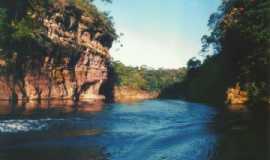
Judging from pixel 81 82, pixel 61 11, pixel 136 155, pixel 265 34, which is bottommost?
A: pixel 136 155

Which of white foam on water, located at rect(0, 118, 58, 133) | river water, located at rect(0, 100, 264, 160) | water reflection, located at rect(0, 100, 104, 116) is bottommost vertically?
river water, located at rect(0, 100, 264, 160)

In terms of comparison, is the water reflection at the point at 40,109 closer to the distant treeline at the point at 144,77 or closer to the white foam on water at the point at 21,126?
the white foam on water at the point at 21,126

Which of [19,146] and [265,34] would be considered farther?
[265,34]

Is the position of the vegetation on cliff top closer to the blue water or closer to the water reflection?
the water reflection

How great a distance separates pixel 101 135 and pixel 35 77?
5156 centimetres

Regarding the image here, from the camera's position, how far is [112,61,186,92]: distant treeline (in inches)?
5728

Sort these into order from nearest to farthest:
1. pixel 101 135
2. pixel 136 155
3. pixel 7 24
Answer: pixel 136 155
pixel 101 135
pixel 7 24

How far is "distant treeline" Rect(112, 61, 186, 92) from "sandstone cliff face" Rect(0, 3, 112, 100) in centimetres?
4568

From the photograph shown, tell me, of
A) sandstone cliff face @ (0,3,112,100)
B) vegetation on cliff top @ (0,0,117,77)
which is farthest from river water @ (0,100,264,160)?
sandstone cliff face @ (0,3,112,100)

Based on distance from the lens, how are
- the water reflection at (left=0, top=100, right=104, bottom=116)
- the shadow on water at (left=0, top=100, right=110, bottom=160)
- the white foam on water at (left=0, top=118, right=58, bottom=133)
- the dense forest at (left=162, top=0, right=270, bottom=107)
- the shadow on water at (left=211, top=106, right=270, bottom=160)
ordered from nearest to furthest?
the shadow on water at (left=0, top=100, right=110, bottom=160) < the shadow on water at (left=211, top=106, right=270, bottom=160) < the white foam on water at (left=0, top=118, right=58, bottom=133) < the water reflection at (left=0, top=100, right=104, bottom=116) < the dense forest at (left=162, top=0, right=270, bottom=107)

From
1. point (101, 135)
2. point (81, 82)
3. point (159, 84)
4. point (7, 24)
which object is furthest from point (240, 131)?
point (159, 84)

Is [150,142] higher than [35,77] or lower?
lower

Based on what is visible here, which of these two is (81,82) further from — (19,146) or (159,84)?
(159,84)

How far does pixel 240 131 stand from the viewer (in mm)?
24484
